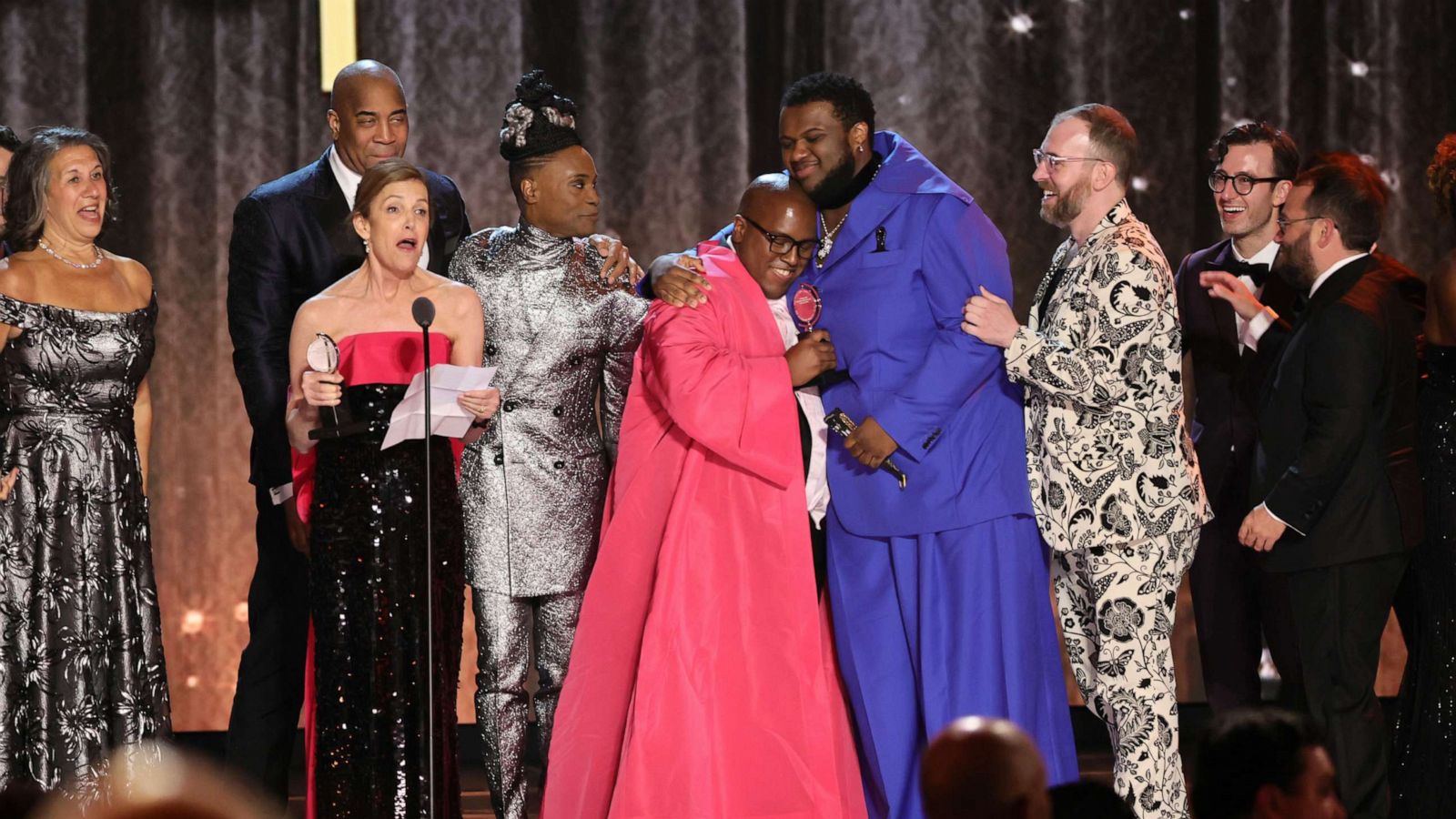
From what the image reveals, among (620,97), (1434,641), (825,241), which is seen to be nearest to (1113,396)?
(825,241)

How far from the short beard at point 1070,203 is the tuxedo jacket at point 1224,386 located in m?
0.83

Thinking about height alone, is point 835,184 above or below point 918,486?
above

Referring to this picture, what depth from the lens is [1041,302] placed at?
4.16 meters

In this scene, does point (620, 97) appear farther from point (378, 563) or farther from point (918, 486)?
point (378, 563)

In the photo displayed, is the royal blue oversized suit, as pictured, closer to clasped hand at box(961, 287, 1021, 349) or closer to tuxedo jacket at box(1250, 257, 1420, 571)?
clasped hand at box(961, 287, 1021, 349)

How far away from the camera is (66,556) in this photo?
4031mm

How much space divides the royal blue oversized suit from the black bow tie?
40.3 inches

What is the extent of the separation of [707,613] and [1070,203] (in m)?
1.34

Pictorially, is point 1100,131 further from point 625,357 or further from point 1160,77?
point 1160,77

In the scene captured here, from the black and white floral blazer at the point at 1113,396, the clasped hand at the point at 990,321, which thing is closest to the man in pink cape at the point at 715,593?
the clasped hand at the point at 990,321

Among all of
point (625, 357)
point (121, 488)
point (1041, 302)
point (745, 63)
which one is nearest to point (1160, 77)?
point (745, 63)

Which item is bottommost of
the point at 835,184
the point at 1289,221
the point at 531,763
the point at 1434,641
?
the point at 531,763

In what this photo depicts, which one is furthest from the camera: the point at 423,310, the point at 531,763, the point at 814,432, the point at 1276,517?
the point at 531,763

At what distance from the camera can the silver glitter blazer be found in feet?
13.7
